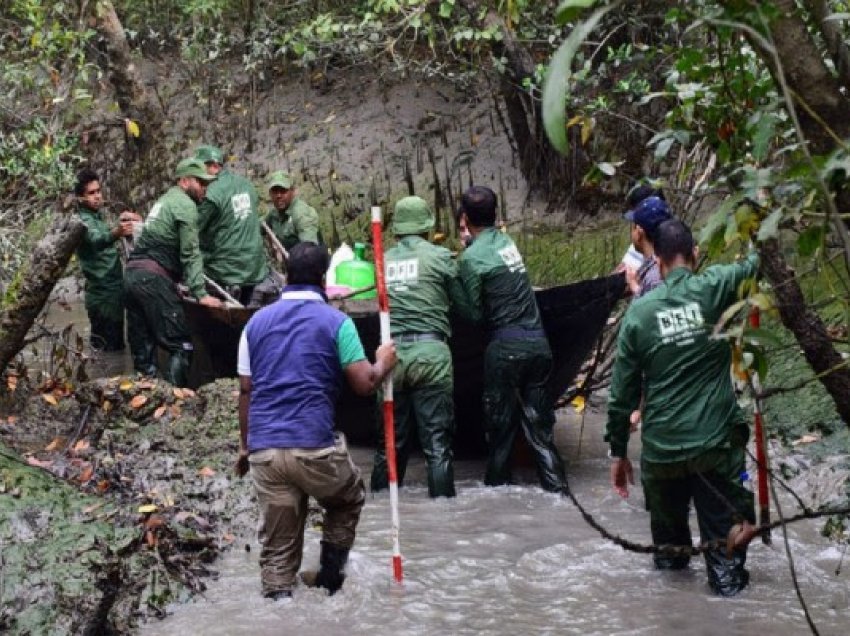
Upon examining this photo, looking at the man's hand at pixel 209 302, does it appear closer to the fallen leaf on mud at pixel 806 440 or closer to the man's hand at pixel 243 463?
the man's hand at pixel 243 463

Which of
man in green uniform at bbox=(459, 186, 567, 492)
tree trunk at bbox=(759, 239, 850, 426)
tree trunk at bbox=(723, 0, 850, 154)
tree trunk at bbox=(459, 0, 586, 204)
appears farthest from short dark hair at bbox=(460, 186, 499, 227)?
tree trunk at bbox=(459, 0, 586, 204)

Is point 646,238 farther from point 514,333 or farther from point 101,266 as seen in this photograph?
point 101,266

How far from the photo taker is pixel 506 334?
28.2ft

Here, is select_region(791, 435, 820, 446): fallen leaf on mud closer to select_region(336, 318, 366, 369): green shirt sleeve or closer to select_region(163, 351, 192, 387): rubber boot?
select_region(336, 318, 366, 369): green shirt sleeve

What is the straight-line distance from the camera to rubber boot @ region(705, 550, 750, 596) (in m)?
6.45

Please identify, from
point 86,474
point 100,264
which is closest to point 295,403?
point 86,474

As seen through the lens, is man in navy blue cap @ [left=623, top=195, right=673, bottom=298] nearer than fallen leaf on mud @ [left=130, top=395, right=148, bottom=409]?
Yes

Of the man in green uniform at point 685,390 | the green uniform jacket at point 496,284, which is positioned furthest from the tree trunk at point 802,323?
the green uniform jacket at point 496,284

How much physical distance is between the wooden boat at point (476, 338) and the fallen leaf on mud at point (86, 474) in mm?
2095

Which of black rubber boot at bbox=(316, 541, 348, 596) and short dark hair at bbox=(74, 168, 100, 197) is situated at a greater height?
short dark hair at bbox=(74, 168, 100, 197)

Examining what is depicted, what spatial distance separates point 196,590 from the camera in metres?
6.68

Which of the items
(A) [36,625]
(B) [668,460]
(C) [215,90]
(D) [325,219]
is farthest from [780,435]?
(C) [215,90]

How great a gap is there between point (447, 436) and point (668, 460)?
8.39 feet

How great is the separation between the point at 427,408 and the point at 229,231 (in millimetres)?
3473
